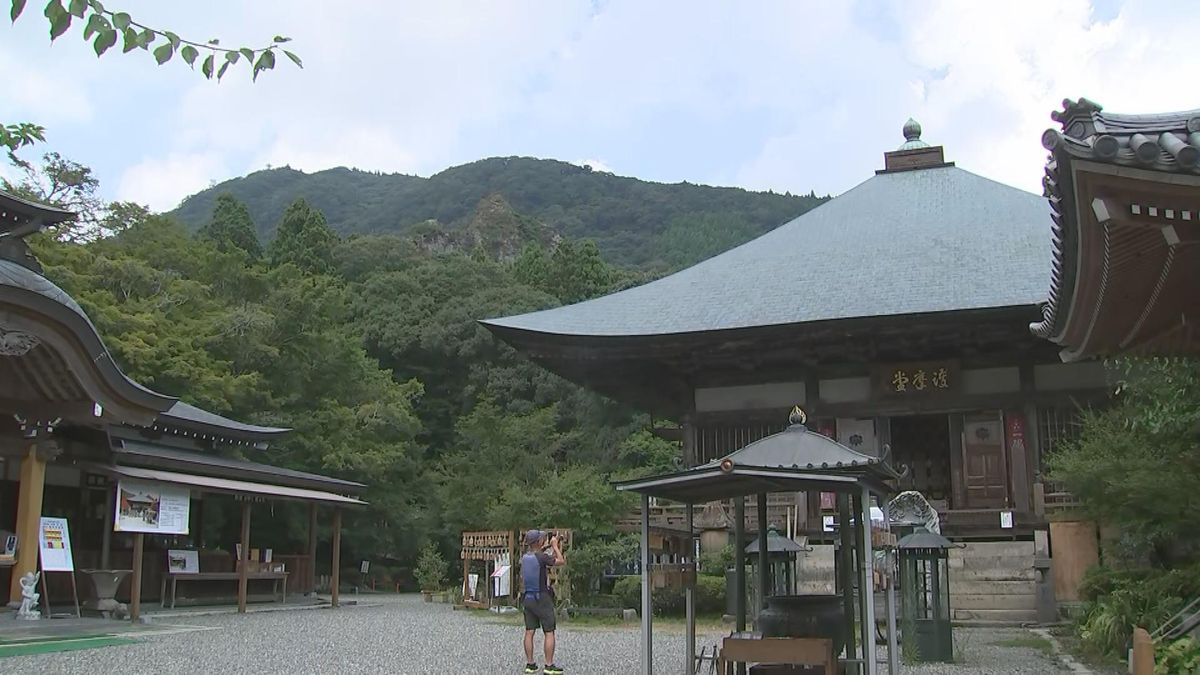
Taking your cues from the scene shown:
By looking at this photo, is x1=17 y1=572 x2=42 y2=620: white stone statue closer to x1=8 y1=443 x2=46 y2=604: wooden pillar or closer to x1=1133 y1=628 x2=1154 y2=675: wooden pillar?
x1=8 y1=443 x2=46 y2=604: wooden pillar

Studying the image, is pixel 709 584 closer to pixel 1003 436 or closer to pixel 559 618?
pixel 559 618

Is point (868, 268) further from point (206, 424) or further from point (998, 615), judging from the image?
point (206, 424)

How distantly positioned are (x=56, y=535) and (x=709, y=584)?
8.79m

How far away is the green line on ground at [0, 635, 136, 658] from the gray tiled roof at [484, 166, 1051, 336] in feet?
23.4

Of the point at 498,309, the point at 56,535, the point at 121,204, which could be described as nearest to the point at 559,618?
the point at 56,535

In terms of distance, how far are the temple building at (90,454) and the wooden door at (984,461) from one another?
416 inches

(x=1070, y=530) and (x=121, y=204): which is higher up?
(x=121, y=204)

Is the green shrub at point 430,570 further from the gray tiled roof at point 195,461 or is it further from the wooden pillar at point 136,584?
the wooden pillar at point 136,584

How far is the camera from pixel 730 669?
6.60 m

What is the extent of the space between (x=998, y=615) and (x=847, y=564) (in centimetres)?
705

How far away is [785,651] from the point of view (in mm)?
6035

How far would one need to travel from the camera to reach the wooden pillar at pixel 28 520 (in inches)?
443

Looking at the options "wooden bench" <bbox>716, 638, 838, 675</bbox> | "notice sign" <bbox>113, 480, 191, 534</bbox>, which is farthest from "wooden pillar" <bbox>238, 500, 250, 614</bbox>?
"wooden bench" <bbox>716, 638, 838, 675</bbox>

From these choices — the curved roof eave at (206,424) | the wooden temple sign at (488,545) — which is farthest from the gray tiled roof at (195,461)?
the wooden temple sign at (488,545)
